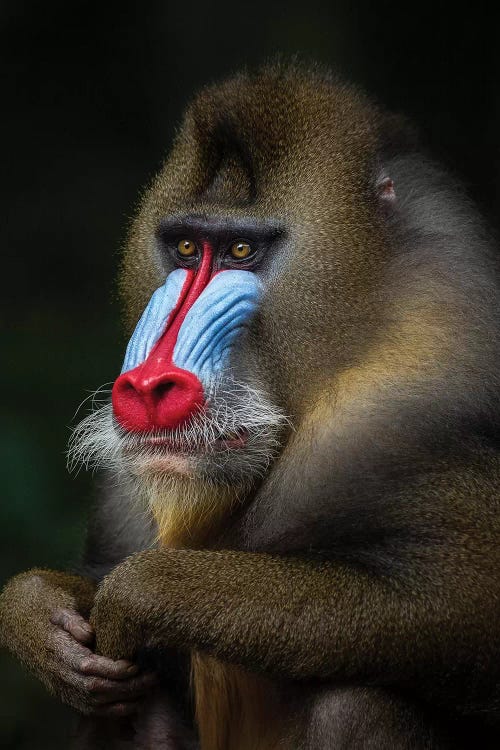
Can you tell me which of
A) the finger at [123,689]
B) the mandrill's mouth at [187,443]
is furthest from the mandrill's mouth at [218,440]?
the finger at [123,689]

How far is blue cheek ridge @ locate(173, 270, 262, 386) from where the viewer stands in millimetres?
3080

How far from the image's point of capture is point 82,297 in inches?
220

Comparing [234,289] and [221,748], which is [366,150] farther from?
[221,748]

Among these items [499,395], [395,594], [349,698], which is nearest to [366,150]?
[499,395]

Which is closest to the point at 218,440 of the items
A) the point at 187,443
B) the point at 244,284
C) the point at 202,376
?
the point at 187,443

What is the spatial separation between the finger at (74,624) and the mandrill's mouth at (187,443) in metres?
0.51

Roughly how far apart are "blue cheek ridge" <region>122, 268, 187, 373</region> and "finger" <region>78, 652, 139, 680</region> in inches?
30.3

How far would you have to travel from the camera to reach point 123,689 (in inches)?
127

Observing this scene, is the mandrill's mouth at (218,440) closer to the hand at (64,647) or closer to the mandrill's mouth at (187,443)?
the mandrill's mouth at (187,443)

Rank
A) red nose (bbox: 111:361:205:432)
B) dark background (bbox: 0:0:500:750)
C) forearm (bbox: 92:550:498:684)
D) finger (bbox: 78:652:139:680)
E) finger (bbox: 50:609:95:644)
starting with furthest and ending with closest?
dark background (bbox: 0:0:500:750) < finger (bbox: 50:609:95:644) < finger (bbox: 78:652:139:680) < red nose (bbox: 111:361:205:432) < forearm (bbox: 92:550:498:684)

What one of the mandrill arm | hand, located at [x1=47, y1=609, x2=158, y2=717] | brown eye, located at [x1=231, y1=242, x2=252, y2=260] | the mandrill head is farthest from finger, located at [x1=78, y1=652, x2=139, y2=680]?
brown eye, located at [x1=231, y1=242, x2=252, y2=260]

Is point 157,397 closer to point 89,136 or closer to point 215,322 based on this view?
point 215,322

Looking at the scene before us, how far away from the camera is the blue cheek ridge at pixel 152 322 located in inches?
122

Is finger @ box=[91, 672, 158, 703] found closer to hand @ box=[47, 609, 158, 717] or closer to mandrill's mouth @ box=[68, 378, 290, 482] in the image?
hand @ box=[47, 609, 158, 717]
